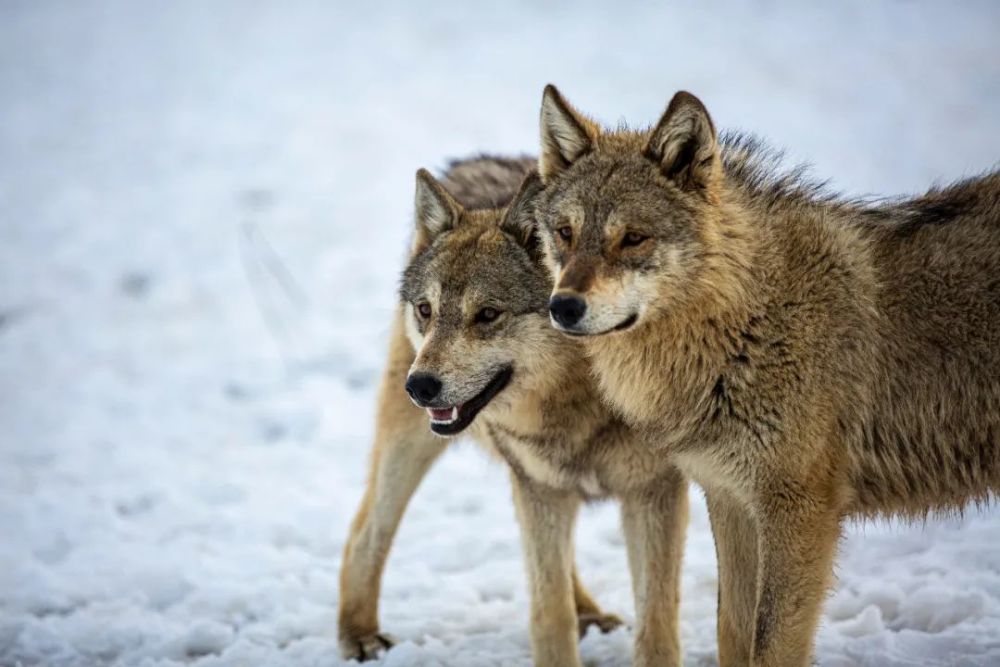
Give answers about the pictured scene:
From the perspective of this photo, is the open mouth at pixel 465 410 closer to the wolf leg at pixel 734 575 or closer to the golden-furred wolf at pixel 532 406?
the golden-furred wolf at pixel 532 406

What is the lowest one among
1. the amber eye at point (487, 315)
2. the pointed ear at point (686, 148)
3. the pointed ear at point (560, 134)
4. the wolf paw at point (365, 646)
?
the wolf paw at point (365, 646)

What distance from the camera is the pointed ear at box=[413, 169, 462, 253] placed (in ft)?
17.6

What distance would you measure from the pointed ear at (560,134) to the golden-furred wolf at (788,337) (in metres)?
0.17

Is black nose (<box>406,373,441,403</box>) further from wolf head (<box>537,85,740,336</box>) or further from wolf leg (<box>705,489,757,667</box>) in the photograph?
wolf leg (<box>705,489,757,667</box>)

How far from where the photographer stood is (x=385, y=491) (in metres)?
6.01

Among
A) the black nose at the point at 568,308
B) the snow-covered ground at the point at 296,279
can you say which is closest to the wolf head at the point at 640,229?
the black nose at the point at 568,308

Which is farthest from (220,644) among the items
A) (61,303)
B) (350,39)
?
(350,39)

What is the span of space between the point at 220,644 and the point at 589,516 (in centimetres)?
280

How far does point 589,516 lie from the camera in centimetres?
757

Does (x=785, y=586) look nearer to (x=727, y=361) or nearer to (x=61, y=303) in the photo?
(x=727, y=361)

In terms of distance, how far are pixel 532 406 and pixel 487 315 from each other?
1.58 ft

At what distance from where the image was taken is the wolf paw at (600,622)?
5961mm

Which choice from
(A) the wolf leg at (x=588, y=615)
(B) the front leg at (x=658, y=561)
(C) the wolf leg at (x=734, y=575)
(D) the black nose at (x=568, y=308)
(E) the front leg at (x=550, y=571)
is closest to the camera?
(D) the black nose at (x=568, y=308)

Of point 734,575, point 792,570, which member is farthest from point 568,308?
point 734,575
